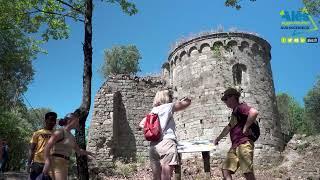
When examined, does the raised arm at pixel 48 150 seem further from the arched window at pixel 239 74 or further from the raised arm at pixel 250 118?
the arched window at pixel 239 74

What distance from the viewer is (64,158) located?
6.13 meters

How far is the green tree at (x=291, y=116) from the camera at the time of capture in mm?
41656

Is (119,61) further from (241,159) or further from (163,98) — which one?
(241,159)

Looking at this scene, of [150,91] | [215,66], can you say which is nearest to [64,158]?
[215,66]

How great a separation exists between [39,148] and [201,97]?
15604 mm

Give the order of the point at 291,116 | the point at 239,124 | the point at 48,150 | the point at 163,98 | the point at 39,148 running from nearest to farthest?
the point at 48,150
the point at 239,124
the point at 163,98
the point at 39,148
the point at 291,116

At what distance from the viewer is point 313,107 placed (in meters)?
37.6

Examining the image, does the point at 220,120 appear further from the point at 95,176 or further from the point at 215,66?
the point at 95,176

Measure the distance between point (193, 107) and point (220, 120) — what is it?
6.02ft

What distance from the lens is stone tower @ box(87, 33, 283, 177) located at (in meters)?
20.9

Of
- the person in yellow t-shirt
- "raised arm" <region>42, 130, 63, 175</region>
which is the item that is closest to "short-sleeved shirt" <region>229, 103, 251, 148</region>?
"raised arm" <region>42, 130, 63, 175</region>

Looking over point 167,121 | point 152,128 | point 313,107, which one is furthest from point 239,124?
point 313,107

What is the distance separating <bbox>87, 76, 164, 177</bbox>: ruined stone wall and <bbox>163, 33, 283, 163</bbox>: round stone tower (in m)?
2.34

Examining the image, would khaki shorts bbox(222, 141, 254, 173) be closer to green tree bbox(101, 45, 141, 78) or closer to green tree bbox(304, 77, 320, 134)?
green tree bbox(304, 77, 320, 134)
